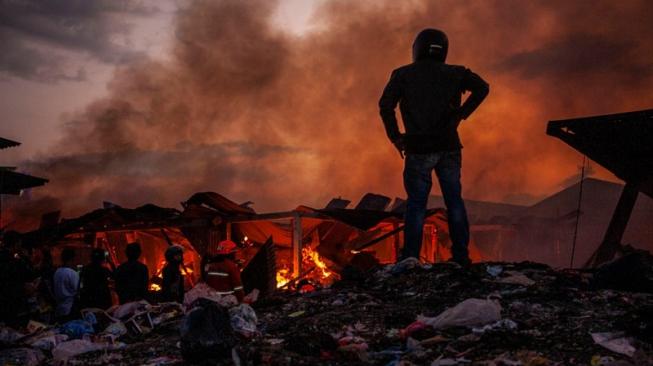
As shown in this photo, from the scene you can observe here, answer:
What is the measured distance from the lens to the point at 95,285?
841cm

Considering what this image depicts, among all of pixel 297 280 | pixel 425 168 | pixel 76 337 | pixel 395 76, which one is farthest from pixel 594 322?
pixel 297 280

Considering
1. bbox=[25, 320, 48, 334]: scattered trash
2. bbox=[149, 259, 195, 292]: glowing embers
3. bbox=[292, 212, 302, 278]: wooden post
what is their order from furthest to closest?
1. bbox=[149, 259, 195, 292]: glowing embers
2. bbox=[292, 212, 302, 278]: wooden post
3. bbox=[25, 320, 48, 334]: scattered trash

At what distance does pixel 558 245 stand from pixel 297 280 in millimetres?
13151

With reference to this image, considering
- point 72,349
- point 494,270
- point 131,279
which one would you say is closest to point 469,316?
point 494,270

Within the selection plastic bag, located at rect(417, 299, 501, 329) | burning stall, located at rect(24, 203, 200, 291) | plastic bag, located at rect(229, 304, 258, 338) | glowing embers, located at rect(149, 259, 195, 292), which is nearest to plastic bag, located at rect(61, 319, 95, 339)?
plastic bag, located at rect(229, 304, 258, 338)

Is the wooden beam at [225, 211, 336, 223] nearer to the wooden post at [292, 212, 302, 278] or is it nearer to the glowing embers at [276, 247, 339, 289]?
the wooden post at [292, 212, 302, 278]

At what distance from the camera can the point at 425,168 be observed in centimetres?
606

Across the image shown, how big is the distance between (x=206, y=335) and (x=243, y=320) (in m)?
0.76

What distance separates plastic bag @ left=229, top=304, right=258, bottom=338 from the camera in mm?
4949

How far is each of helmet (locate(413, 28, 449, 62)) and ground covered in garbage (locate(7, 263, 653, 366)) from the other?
2.21 m

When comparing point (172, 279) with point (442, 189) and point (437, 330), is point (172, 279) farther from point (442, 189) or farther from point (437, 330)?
point (437, 330)

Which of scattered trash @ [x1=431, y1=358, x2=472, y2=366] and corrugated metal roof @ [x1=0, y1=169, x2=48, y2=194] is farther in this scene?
corrugated metal roof @ [x1=0, y1=169, x2=48, y2=194]

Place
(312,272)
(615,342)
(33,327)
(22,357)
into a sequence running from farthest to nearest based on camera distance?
(312,272) → (33,327) → (22,357) → (615,342)

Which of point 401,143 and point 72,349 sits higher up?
point 401,143
